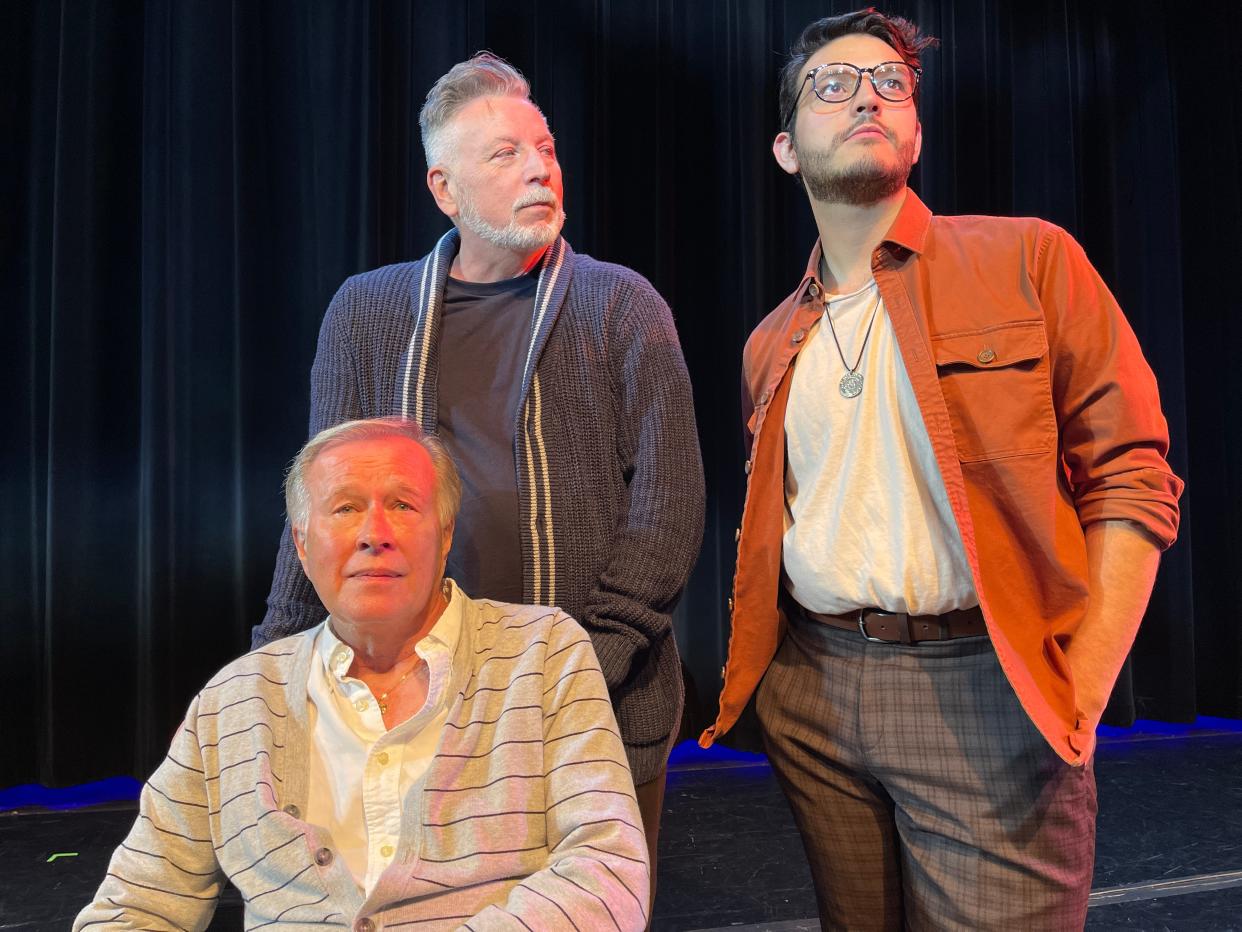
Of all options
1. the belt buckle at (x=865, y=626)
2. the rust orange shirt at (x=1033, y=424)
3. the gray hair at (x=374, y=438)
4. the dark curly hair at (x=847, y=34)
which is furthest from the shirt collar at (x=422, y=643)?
the dark curly hair at (x=847, y=34)

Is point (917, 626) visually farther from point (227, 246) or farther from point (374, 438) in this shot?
point (227, 246)

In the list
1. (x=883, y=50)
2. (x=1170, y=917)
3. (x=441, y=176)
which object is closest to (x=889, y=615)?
(x=883, y=50)

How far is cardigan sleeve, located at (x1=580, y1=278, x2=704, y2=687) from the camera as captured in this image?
4.83ft

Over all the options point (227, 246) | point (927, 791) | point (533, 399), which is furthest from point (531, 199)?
point (227, 246)

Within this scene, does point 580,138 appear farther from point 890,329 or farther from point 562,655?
point 562,655

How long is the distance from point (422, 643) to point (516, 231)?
2.28 feet

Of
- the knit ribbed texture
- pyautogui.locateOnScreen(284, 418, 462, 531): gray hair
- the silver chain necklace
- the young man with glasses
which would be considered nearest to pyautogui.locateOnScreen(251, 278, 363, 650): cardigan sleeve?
the knit ribbed texture

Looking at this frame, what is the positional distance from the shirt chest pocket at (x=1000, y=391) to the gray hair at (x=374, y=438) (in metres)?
0.70

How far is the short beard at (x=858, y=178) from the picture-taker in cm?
148

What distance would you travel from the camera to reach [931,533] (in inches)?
54.2

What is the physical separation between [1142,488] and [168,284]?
10.1 ft

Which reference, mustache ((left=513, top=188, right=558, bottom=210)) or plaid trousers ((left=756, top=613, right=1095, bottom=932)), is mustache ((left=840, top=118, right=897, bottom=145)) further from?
plaid trousers ((left=756, top=613, right=1095, bottom=932))

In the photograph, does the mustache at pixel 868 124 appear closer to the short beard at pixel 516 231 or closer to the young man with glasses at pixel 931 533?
the young man with glasses at pixel 931 533

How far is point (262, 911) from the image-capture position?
1.25m
